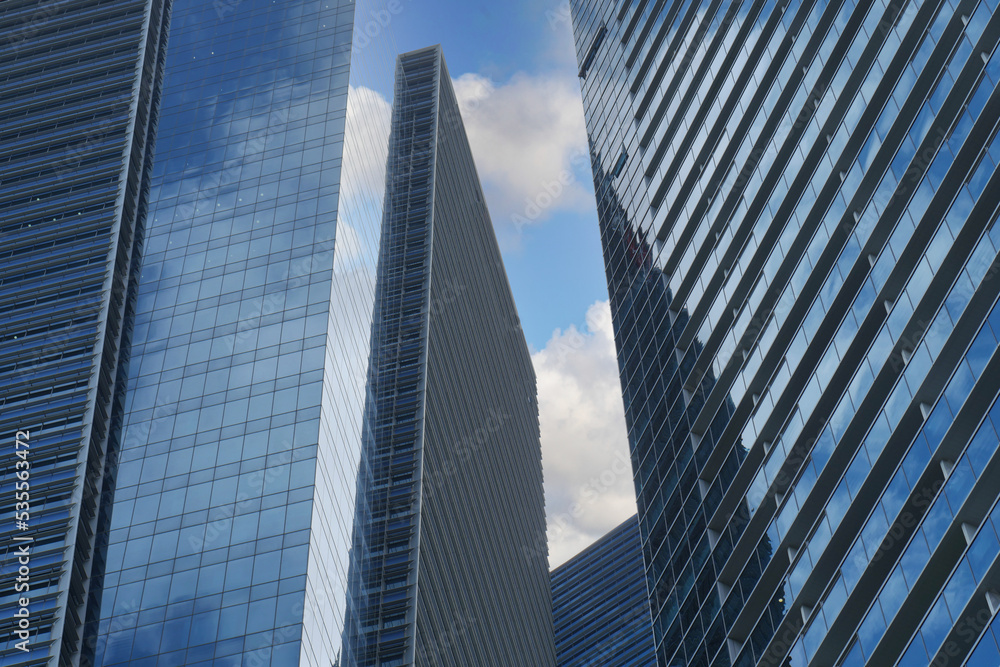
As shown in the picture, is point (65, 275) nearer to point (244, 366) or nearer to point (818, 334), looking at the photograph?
point (244, 366)

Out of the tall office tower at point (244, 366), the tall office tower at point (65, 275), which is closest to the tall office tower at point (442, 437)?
the tall office tower at point (244, 366)

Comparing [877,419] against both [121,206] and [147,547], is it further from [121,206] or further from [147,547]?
[121,206]

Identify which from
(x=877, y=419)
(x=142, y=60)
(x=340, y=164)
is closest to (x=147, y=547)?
(x=340, y=164)

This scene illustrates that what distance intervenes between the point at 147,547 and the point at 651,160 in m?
39.0

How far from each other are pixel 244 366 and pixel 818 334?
44.5 meters

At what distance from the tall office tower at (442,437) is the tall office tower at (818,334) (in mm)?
22601

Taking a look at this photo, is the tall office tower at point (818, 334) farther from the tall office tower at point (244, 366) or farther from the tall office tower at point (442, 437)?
the tall office tower at point (442, 437)

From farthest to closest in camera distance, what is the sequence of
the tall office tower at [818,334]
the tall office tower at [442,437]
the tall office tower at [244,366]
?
the tall office tower at [442,437] < the tall office tower at [244,366] < the tall office tower at [818,334]

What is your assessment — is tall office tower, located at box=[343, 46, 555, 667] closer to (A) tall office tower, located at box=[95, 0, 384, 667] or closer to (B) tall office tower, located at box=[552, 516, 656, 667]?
(A) tall office tower, located at box=[95, 0, 384, 667]

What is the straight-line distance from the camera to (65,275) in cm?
10250

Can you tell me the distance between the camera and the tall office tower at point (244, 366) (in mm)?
67125

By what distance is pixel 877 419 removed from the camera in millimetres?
41062

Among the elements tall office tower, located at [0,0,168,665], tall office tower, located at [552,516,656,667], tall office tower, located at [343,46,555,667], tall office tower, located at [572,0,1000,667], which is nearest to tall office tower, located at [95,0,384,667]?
tall office tower, located at [0,0,168,665]

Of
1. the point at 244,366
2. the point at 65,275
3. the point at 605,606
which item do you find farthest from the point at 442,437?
the point at 605,606
